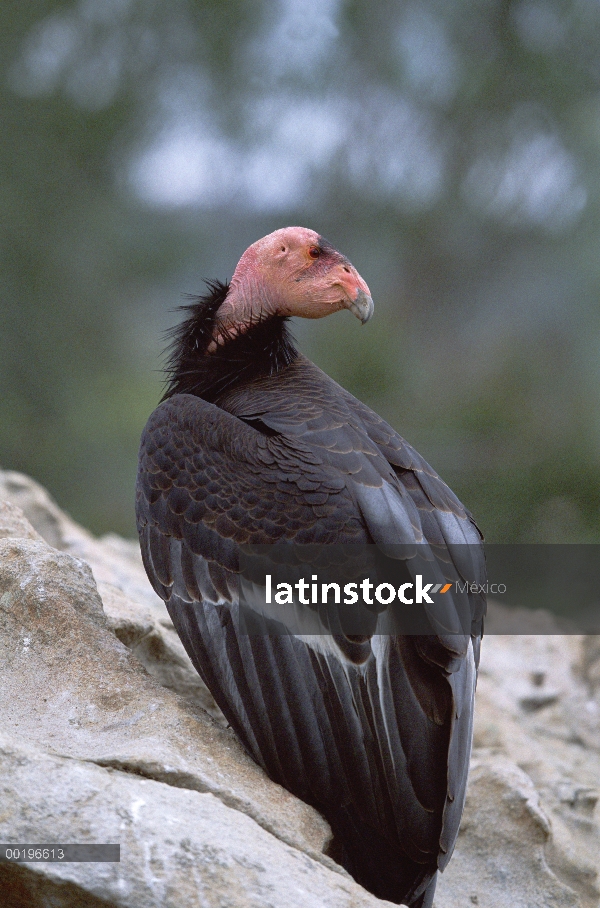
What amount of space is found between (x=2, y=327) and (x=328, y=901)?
15.7 feet

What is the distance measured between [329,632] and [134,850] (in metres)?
0.66

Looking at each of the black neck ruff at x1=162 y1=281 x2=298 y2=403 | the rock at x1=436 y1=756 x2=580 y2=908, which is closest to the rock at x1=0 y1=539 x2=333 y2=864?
the black neck ruff at x1=162 y1=281 x2=298 y2=403

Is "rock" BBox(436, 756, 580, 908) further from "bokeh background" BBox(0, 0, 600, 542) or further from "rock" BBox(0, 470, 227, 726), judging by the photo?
"bokeh background" BBox(0, 0, 600, 542)

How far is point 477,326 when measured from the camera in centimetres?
551

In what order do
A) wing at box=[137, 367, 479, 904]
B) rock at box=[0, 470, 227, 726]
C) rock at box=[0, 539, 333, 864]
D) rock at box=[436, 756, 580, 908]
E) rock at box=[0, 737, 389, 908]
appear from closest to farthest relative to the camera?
rock at box=[0, 737, 389, 908] → rock at box=[0, 539, 333, 864] → wing at box=[137, 367, 479, 904] → rock at box=[436, 756, 580, 908] → rock at box=[0, 470, 227, 726]

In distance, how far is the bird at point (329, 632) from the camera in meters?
2.08

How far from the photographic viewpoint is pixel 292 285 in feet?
9.31

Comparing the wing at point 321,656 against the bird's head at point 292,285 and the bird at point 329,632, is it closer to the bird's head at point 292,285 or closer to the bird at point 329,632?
the bird at point 329,632

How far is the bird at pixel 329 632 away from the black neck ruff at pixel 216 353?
32 cm

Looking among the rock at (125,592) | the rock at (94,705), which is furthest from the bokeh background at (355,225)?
the rock at (94,705)

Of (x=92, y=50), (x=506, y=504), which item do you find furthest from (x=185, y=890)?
(x=92, y=50)

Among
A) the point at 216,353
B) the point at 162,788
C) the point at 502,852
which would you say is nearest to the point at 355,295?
the point at 216,353

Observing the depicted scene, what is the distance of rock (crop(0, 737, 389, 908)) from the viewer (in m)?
1.59

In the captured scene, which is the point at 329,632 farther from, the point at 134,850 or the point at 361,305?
the point at 361,305
